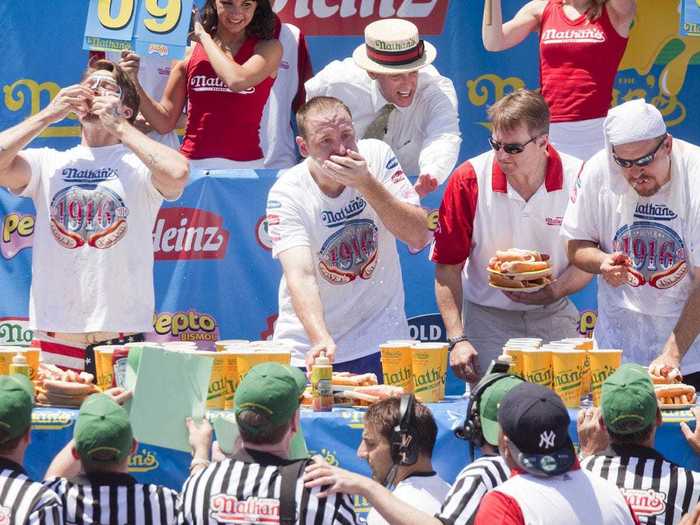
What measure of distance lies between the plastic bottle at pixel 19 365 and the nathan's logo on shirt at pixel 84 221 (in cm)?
102

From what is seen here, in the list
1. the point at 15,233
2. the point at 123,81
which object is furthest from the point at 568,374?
the point at 15,233

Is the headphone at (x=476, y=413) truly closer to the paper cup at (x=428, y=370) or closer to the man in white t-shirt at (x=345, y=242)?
the paper cup at (x=428, y=370)

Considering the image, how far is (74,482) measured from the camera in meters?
4.40

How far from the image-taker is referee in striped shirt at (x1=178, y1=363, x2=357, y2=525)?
4262 millimetres

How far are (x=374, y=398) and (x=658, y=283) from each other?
4.51 ft

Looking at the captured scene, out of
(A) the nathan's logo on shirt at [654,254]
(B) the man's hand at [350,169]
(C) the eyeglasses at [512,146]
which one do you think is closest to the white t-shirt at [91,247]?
(B) the man's hand at [350,169]

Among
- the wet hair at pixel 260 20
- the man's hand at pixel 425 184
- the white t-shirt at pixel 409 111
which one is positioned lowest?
the man's hand at pixel 425 184

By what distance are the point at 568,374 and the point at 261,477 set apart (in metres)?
1.55

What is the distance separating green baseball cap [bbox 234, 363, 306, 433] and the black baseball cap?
688 millimetres

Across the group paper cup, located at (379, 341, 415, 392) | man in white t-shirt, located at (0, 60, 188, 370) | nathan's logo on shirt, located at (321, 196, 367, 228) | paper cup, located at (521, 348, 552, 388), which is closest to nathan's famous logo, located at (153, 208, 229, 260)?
man in white t-shirt, located at (0, 60, 188, 370)

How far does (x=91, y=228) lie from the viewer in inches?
254

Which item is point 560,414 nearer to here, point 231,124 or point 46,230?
point 46,230

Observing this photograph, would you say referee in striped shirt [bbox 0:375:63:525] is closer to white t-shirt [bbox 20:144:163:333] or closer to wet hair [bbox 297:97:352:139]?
white t-shirt [bbox 20:144:163:333]

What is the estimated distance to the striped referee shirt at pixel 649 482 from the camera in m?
4.52
